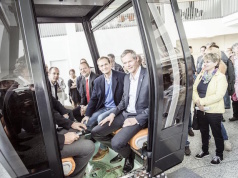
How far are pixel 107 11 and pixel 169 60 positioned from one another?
1357 mm

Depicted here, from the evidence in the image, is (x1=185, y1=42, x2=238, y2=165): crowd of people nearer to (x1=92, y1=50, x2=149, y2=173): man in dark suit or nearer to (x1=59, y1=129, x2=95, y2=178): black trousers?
(x1=92, y1=50, x2=149, y2=173): man in dark suit

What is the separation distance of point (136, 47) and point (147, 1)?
6027 millimetres

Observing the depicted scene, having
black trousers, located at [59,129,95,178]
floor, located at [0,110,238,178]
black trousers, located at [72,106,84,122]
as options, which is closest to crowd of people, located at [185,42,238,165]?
floor, located at [0,110,238,178]

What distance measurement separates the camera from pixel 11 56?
129 centimetres

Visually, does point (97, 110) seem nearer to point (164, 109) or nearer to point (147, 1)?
point (164, 109)

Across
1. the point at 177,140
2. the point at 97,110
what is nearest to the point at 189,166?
the point at 177,140

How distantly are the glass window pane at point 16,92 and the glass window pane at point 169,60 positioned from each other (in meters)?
1.07

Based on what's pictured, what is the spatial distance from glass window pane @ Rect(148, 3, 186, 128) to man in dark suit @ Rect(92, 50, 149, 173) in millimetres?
383

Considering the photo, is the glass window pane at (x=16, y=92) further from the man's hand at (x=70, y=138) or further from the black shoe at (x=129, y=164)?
the black shoe at (x=129, y=164)

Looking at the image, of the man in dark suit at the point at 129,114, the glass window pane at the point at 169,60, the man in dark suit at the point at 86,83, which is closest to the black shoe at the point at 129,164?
the man in dark suit at the point at 129,114

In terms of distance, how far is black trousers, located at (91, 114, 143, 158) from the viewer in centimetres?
203

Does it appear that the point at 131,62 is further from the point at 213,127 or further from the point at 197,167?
the point at 197,167

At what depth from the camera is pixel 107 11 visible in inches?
102

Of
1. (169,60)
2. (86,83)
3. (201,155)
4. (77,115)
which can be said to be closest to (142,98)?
(169,60)
